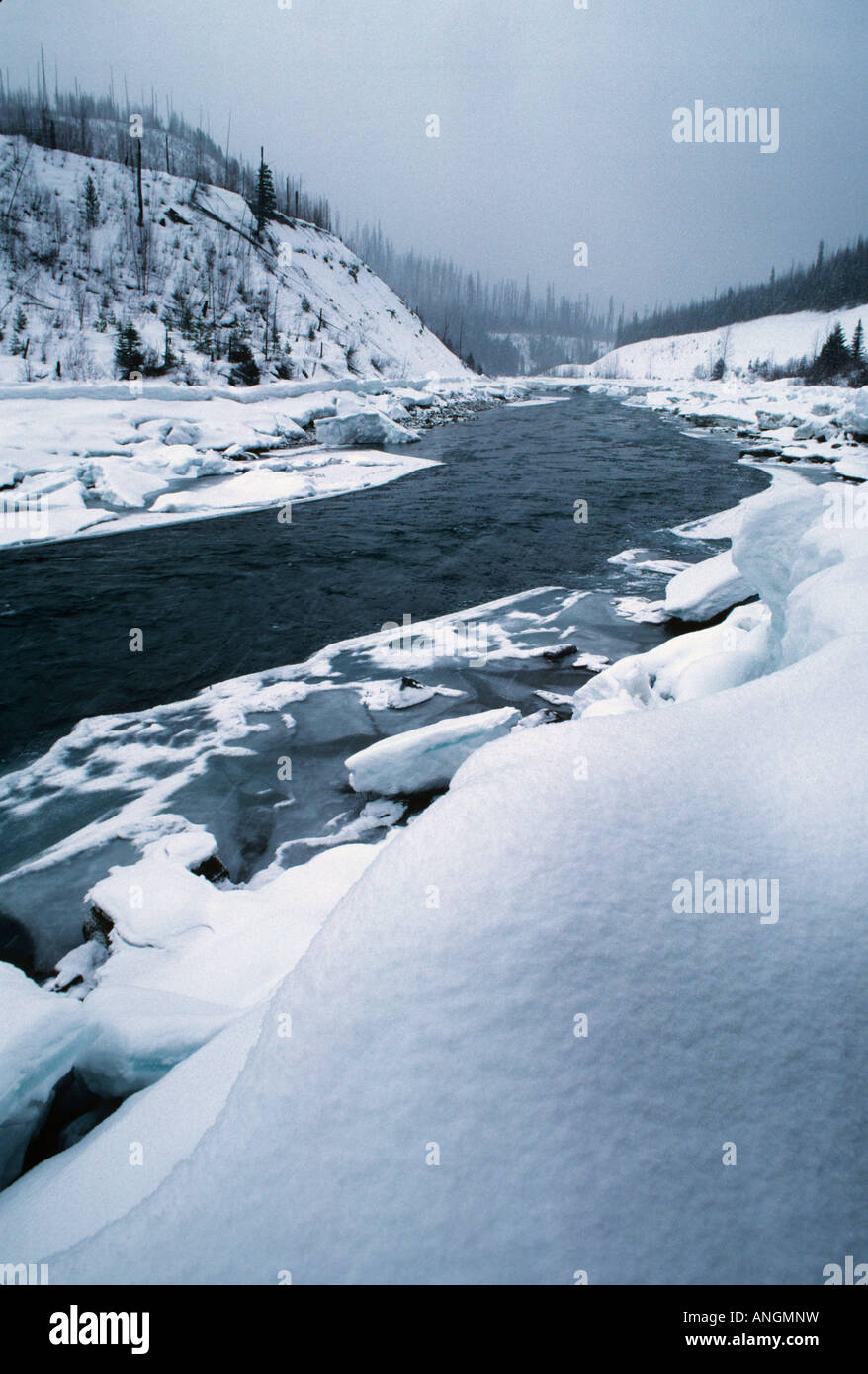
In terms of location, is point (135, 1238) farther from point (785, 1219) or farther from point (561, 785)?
point (561, 785)

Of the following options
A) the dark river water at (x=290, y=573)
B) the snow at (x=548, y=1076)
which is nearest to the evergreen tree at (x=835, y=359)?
the dark river water at (x=290, y=573)

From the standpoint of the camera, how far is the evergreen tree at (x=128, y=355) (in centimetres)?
2344

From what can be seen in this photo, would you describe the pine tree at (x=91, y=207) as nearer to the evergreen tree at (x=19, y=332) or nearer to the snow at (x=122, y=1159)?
the evergreen tree at (x=19, y=332)

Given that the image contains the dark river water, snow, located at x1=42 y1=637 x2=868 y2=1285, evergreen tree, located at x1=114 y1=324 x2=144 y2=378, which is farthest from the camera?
evergreen tree, located at x1=114 y1=324 x2=144 y2=378

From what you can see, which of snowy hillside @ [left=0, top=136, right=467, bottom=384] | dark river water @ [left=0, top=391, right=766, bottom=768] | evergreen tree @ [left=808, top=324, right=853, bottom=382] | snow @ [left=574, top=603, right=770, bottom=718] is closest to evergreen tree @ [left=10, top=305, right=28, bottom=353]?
snowy hillside @ [left=0, top=136, right=467, bottom=384]

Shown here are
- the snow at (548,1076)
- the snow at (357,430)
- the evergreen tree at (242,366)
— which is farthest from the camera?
the evergreen tree at (242,366)

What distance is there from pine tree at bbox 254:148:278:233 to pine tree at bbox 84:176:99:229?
44.9 feet

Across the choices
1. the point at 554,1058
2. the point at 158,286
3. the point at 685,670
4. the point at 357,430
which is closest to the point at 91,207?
the point at 158,286

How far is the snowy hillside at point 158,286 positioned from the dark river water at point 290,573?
15.0 m

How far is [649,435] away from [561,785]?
25.9 metres

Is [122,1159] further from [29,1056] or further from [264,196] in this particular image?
[264,196]

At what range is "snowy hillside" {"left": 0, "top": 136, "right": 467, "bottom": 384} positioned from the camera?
2606 cm

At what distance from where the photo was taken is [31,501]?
36.9 feet

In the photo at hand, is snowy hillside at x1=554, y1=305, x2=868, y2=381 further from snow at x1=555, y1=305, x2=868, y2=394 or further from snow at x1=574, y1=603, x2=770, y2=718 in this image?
snow at x1=574, y1=603, x2=770, y2=718
